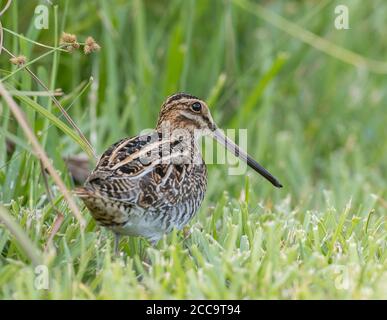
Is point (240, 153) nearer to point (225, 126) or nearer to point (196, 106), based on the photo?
point (196, 106)

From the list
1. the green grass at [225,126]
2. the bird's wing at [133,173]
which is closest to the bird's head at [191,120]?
the green grass at [225,126]

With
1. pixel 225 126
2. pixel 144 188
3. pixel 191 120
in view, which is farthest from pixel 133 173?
pixel 225 126

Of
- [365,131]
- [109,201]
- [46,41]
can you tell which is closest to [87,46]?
[109,201]

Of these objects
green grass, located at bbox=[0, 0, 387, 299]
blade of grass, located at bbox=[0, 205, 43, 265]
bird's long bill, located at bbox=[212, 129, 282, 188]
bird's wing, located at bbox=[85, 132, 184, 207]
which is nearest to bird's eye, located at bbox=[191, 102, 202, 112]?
bird's long bill, located at bbox=[212, 129, 282, 188]

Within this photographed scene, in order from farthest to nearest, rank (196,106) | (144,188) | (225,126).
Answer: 1. (225,126)
2. (196,106)
3. (144,188)

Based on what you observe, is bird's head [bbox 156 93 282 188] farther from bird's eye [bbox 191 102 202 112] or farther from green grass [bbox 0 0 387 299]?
green grass [bbox 0 0 387 299]

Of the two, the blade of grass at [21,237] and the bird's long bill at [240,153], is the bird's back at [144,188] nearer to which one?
the bird's long bill at [240,153]
